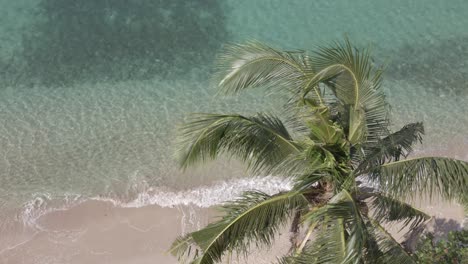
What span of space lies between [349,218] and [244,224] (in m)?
1.26

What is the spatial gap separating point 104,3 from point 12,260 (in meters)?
8.77

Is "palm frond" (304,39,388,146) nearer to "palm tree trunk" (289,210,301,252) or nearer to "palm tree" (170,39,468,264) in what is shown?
"palm tree" (170,39,468,264)

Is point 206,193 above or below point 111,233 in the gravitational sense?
above

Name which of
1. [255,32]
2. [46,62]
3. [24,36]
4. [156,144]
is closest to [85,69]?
[46,62]

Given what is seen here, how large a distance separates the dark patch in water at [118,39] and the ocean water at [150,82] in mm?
39

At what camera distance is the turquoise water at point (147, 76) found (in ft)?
39.1

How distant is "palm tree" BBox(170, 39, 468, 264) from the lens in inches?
254

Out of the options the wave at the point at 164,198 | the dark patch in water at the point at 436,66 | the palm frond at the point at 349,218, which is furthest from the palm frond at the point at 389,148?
the dark patch in water at the point at 436,66

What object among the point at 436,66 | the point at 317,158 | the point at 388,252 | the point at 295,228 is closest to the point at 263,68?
the point at 317,158

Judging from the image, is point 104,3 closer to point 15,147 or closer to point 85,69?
point 85,69

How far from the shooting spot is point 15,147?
40.8ft

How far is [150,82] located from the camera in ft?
46.0

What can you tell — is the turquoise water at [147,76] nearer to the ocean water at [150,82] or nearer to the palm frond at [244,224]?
the ocean water at [150,82]

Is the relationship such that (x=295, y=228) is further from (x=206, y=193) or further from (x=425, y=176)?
(x=206, y=193)
